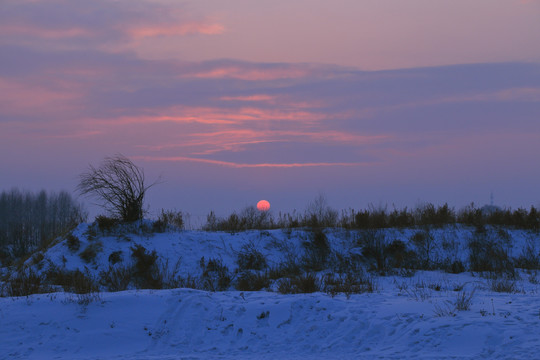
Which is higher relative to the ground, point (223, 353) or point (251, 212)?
point (251, 212)

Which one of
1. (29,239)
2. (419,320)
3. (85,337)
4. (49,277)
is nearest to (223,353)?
(85,337)

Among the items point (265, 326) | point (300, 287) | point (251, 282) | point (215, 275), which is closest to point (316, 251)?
point (215, 275)

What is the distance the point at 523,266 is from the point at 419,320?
13200 millimetres

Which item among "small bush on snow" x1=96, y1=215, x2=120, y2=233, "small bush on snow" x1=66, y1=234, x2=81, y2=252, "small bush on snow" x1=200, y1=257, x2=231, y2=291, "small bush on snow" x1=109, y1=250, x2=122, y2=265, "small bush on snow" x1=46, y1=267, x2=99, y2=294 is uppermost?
"small bush on snow" x1=96, y1=215, x2=120, y2=233

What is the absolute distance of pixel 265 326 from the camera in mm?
9219

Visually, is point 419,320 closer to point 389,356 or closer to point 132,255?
point 389,356

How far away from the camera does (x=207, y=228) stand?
22.7 metres

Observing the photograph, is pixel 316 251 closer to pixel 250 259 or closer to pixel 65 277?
pixel 250 259

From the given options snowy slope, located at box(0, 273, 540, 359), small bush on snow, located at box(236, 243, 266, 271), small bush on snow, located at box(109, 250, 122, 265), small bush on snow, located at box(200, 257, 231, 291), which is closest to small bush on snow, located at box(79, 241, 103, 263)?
small bush on snow, located at box(109, 250, 122, 265)

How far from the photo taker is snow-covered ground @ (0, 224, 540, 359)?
7617mm

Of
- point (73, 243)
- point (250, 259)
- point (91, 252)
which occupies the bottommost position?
point (250, 259)

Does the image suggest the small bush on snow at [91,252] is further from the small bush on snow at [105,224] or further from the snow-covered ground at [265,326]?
the snow-covered ground at [265,326]

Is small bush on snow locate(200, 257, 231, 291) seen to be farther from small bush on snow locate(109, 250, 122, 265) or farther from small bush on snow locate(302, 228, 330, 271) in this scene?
small bush on snow locate(302, 228, 330, 271)

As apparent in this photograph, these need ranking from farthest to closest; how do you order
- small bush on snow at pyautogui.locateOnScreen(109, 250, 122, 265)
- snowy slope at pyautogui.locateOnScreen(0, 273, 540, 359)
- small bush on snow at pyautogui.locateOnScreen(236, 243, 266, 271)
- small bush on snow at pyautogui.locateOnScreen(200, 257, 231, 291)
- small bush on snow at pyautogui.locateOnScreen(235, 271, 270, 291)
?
small bush on snow at pyautogui.locateOnScreen(236, 243, 266, 271)
small bush on snow at pyautogui.locateOnScreen(109, 250, 122, 265)
small bush on snow at pyautogui.locateOnScreen(200, 257, 231, 291)
small bush on snow at pyautogui.locateOnScreen(235, 271, 270, 291)
snowy slope at pyautogui.locateOnScreen(0, 273, 540, 359)
